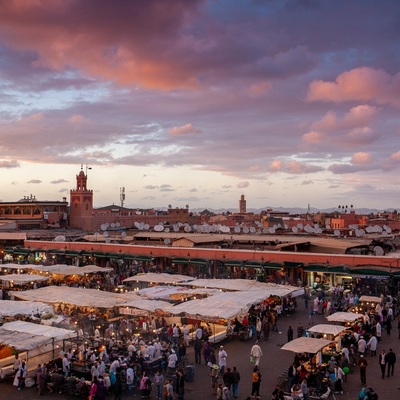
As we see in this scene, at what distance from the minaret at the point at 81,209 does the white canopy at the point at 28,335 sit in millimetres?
56905

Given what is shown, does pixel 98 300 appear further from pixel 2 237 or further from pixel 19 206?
pixel 19 206

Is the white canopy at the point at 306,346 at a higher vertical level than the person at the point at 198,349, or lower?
higher

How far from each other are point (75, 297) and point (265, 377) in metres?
9.57

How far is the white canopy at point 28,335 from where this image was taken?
49.1 ft

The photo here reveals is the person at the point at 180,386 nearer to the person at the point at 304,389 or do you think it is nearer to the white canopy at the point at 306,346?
the person at the point at 304,389

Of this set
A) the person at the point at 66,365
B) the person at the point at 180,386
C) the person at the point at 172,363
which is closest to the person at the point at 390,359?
the person at the point at 180,386

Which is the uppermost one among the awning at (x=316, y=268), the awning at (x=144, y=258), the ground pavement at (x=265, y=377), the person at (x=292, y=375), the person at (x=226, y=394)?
the awning at (x=316, y=268)

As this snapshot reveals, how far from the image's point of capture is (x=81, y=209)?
73.6 metres

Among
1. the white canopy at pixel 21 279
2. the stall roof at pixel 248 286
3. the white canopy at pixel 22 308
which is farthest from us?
the white canopy at pixel 21 279

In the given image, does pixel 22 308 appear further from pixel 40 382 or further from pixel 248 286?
pixel 248 286

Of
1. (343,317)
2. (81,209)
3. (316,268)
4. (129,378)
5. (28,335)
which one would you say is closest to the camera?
(129,378)

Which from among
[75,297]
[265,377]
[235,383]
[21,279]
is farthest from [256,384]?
[21,279]

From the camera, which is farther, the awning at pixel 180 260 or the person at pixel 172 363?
the awning at pixel 180 260

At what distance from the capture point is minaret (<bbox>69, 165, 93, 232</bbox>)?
240 feet
